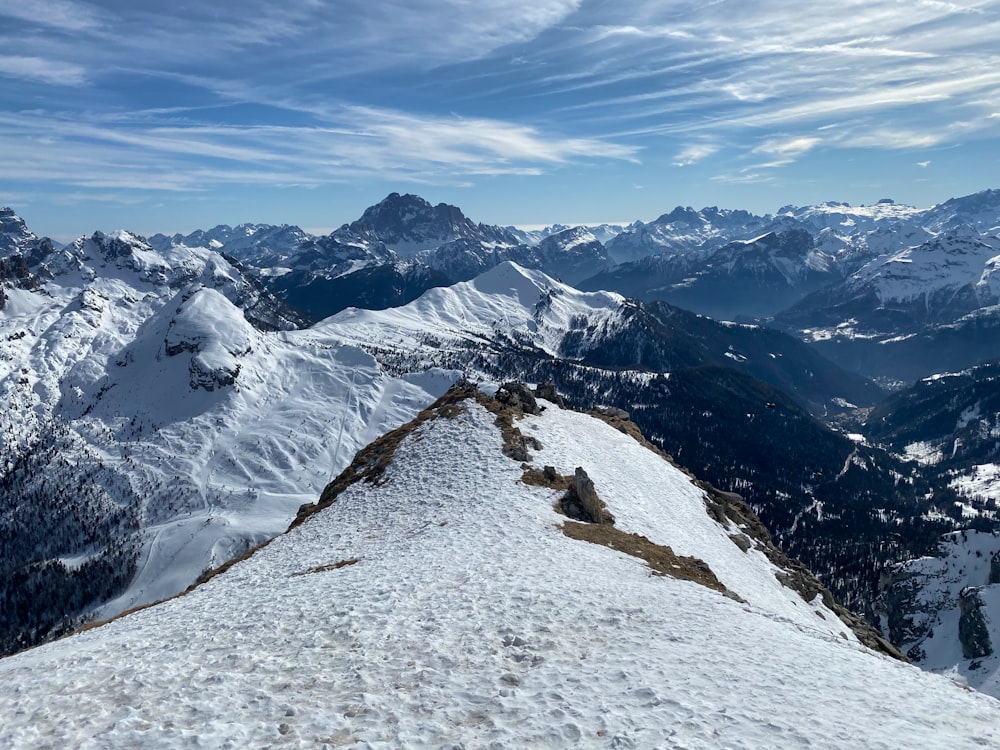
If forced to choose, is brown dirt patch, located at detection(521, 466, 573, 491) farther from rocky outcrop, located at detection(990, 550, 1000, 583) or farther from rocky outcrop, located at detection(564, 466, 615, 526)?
rocky outcrop, located at detection(990, 550, 1000, 583)

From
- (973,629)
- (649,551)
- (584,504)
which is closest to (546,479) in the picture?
(584,504)

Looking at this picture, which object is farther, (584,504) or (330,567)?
(584,504)

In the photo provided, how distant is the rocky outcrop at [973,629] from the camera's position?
13312cm

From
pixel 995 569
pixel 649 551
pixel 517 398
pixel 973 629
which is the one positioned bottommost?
pixel 973 629

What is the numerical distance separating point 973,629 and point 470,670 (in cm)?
17002

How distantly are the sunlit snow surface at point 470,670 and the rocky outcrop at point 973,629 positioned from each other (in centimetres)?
15006

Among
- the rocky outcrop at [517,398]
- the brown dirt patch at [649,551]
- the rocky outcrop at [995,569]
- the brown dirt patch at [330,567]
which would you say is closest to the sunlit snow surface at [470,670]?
the brown dirt patch at [330,567]

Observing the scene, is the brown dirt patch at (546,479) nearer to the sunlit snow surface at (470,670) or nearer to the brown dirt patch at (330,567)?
the sunlit snow surface at (470,670)

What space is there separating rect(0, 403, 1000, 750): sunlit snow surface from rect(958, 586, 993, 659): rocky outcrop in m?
150

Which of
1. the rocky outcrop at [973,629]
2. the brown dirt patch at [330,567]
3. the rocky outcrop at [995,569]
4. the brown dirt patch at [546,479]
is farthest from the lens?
the rocky outcrop at [995,569]

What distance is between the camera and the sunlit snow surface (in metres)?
15.4

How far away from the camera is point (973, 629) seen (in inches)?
5340

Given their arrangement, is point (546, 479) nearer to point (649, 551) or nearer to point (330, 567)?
point (649, 551)

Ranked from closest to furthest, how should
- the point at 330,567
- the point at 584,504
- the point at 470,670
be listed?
the point at 470,670
the point at 330,567
the point at 584,504
